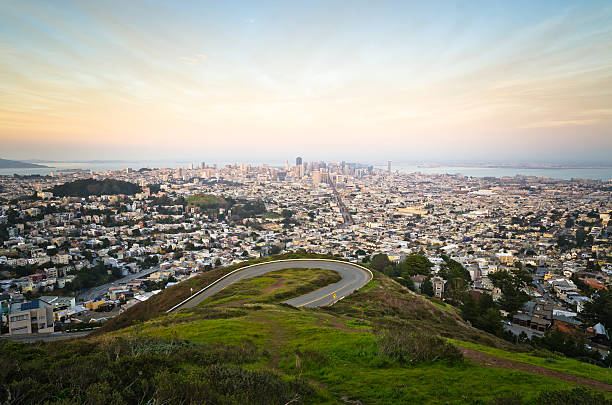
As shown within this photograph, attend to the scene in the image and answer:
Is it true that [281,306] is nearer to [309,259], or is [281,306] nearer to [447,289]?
[309,259]

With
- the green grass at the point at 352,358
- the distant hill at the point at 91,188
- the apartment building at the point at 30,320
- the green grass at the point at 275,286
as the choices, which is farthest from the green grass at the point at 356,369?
the distant hill at the point at 91,188

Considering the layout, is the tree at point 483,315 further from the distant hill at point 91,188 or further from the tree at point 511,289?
Answer: the distant hill at point 91,188

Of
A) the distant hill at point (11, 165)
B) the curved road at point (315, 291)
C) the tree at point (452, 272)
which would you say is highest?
the distant hill at point (11, 165)

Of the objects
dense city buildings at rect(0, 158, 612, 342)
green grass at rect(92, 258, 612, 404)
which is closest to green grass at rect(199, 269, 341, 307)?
green grass at rect(92, 258, 612, 404)

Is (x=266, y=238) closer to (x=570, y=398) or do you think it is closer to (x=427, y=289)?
(x=427, y=289)

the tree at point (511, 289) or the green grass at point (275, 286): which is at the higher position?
the green grass at point (275, 286)

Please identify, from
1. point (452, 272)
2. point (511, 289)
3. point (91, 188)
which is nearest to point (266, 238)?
point (452, 272)
